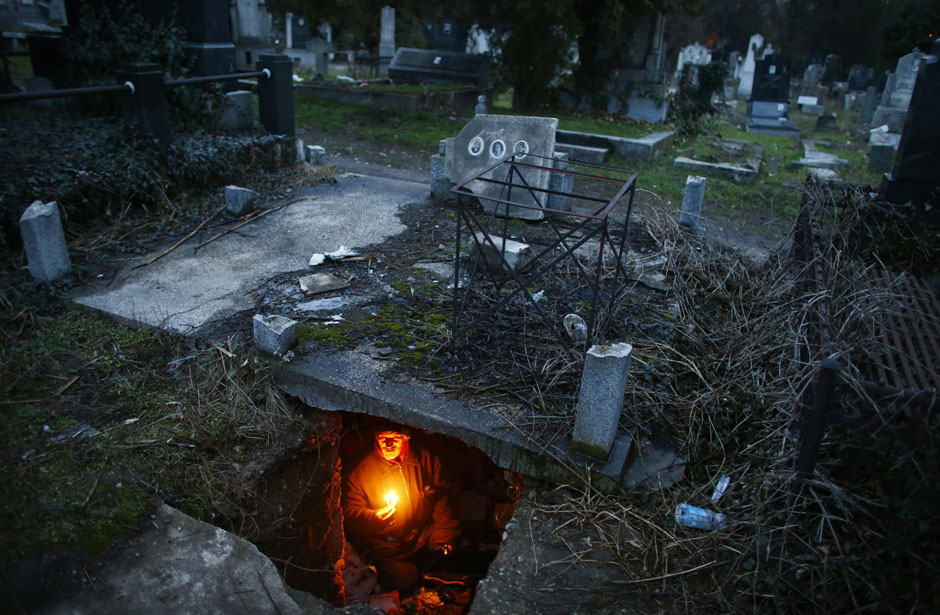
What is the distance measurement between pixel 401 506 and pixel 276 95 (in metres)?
5.82

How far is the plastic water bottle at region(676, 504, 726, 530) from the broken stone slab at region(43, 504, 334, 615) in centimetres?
168

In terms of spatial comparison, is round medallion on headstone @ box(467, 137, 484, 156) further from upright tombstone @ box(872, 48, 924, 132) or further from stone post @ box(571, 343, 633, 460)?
upright tombstone @ box(872, 48, 924, 132)

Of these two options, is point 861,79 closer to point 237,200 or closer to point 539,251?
point 539,251

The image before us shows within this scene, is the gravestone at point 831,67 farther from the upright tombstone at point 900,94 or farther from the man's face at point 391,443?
the man's face at point 391,443

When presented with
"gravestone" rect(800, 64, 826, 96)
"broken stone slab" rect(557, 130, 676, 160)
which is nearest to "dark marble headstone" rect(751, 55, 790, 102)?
"broken stone slab" rect(557, 130, 676, 160)

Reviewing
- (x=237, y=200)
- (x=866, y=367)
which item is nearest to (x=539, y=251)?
(x=866, y=367)

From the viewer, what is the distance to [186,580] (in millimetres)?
2568

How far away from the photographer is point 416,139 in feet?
36.8

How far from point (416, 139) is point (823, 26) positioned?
29274mm

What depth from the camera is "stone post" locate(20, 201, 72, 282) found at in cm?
447

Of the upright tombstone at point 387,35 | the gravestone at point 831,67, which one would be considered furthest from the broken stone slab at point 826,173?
the gravestone at point 831,67

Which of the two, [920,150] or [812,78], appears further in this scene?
[812,78]

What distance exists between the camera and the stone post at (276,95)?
776 cm

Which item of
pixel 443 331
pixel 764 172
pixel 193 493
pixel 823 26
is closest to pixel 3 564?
pixel 193 493
